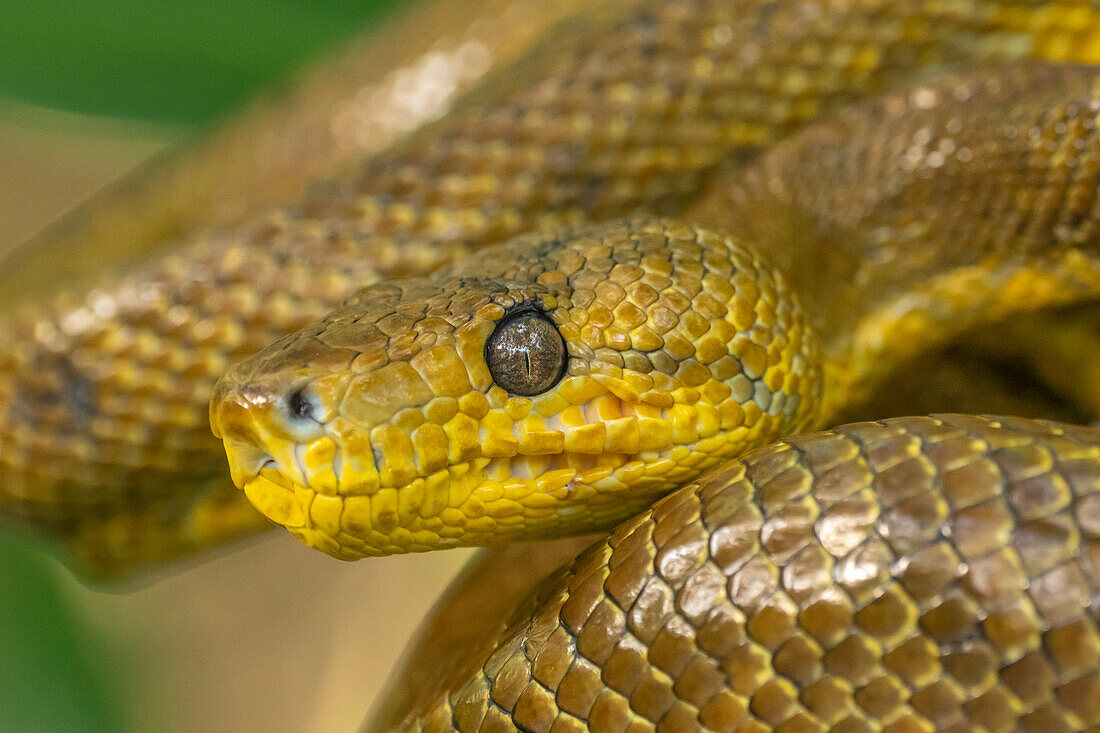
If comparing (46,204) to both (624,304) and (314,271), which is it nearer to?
(314,271)

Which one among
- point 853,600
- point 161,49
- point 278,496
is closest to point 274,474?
point 278,496

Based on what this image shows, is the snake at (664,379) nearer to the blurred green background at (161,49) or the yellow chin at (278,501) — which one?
the yellow chin at (278,501)

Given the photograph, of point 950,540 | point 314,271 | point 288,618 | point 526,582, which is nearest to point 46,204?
point 288,618

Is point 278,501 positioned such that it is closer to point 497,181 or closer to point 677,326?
point 677,326

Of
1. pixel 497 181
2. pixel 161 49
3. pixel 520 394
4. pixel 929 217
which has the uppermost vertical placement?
pixel 161 49

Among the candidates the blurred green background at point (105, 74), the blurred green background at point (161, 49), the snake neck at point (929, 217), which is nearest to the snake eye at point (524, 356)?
the snake neck at point (929, 217)

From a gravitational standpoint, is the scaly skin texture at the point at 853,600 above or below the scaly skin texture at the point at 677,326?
below

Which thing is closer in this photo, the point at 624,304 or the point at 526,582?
the point at 624,304
